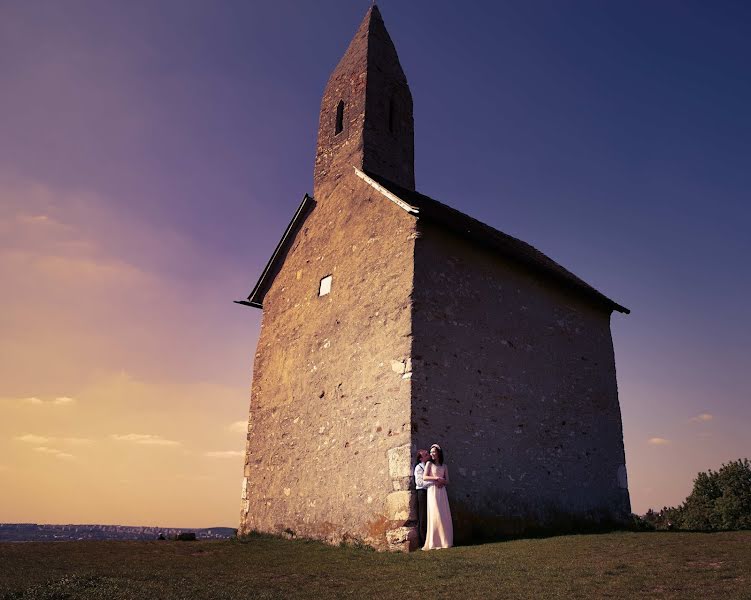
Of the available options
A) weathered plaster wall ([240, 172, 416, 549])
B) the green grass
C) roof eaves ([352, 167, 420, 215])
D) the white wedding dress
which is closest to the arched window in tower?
weathered plaster wall ([240, 172, 416, 549])

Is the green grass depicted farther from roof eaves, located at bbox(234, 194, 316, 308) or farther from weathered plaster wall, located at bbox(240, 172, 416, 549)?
roof eaves, located at bbox(234, 194, 316, 308)

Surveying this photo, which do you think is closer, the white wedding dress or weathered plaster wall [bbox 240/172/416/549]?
the white wedding dress

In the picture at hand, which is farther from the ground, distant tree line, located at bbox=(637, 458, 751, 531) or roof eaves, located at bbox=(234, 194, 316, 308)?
roof eaves, located at bbox=(234, 194, 316, 308)

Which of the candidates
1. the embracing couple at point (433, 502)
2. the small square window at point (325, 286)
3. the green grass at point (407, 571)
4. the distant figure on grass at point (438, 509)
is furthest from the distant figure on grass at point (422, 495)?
the small square window at point (325, 286)

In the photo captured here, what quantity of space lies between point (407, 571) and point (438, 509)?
2.19 meters

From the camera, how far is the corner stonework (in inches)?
408

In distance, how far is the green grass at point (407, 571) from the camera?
6.77 m

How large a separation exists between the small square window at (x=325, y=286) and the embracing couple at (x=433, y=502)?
5487 millimetres

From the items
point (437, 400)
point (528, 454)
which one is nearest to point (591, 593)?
point (437, 400)

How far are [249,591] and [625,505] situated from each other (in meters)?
11.7

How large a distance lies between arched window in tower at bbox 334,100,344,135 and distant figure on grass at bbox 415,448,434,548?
36.6 ft

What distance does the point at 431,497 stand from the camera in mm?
10352

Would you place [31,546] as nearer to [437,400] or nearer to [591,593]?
[437,400]

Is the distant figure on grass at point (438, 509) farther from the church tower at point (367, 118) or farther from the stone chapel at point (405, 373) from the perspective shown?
the church tower at point (367, 118)
